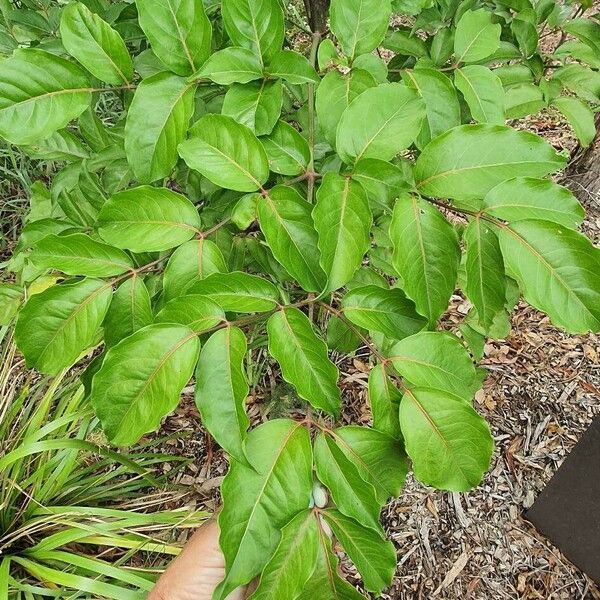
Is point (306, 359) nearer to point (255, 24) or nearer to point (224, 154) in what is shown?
point (224, 154)

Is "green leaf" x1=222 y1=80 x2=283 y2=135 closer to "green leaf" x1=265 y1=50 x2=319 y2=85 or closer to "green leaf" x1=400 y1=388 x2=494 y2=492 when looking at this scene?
"green leaf" x1=265 y1=50 x2=319 y2=85

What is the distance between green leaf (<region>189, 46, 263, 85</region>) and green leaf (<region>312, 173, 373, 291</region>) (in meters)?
0.20

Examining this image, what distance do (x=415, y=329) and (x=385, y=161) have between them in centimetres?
23

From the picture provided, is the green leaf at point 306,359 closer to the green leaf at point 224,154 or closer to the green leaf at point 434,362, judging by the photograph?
the green leaf at point 434,362

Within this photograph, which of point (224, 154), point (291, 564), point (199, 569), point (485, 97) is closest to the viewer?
point (291, 564)

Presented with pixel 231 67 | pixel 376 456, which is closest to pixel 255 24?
pixel 231 67

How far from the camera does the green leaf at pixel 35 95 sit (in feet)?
2.59

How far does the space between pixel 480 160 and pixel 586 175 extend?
1845 millimetres

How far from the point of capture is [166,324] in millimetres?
707

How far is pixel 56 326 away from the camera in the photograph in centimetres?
79

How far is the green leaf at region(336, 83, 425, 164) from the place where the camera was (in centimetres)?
75

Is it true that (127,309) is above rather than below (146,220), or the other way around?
below

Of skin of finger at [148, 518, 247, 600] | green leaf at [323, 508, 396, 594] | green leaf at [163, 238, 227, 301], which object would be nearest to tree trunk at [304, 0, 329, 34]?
green leaf at [163, 238, 227, 301]

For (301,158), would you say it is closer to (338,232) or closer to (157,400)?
(338,232)
